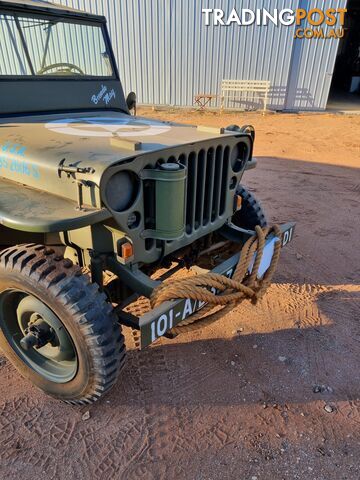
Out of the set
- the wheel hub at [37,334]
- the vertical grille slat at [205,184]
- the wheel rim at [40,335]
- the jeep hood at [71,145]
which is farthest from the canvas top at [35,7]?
the wheel hub at [37,334]

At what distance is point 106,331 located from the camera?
206cm

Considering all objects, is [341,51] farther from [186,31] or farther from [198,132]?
[198,132]

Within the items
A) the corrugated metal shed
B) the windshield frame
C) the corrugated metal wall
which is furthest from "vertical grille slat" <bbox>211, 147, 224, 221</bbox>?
the corrugated metal wall

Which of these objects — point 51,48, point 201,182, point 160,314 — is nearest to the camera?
point 160,314

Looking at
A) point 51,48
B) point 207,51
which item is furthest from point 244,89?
point 51,48

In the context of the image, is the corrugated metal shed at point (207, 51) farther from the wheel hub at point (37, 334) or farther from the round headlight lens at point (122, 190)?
the wheel hub at point (37, 334)

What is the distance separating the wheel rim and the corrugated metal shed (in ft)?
38.4

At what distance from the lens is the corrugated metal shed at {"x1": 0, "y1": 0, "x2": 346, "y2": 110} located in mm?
11891

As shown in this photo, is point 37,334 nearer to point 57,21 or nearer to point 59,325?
point 59,325

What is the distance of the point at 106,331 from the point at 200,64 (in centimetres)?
1204

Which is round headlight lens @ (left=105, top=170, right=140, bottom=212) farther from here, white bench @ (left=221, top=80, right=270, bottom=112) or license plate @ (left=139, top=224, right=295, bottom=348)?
white bench @ (left=221, top=80, right=270, bottom=112)

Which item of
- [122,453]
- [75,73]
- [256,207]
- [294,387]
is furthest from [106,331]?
[75,73]

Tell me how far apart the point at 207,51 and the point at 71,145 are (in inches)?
449

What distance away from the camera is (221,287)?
2193 mm
